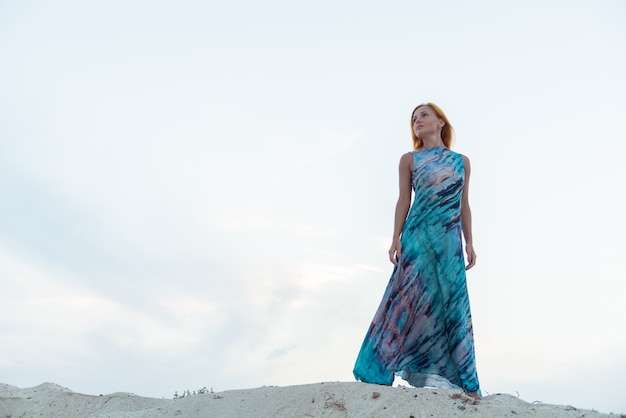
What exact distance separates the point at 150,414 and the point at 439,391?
2.76 metres

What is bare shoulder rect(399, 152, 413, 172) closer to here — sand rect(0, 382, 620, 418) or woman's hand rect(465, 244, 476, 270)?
woman's hand rect(465, 244, 476, 270)

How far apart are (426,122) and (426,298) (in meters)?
1.79

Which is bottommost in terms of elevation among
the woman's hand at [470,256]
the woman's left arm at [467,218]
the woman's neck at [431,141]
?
the woman's hand at [470,256]

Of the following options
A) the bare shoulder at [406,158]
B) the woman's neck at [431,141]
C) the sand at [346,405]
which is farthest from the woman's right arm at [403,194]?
the sand at [346,405]

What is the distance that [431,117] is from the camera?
255 inches

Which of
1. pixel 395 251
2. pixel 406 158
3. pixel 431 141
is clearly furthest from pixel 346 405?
pixel 431 141

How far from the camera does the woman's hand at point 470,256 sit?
633cm

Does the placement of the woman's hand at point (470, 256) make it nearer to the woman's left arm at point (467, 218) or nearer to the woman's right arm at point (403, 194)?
the woman's left arm at point (467, 218)

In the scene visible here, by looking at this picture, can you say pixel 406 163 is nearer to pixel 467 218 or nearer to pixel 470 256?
pixel 467 218

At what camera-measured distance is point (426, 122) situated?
21.2ft

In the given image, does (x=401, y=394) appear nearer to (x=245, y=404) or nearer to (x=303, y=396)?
(x=303, y=396)

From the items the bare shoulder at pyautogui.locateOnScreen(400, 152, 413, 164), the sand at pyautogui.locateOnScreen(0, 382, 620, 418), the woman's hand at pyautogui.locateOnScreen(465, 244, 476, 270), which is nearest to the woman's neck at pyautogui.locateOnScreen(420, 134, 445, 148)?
the bare shoulder at pyautogui.locateOnScreen(400, 152, 413, 164)

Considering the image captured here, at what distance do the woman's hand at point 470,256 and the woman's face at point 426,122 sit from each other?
1214 mm

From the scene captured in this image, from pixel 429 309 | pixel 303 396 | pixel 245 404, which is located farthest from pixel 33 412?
pixel 429 309
